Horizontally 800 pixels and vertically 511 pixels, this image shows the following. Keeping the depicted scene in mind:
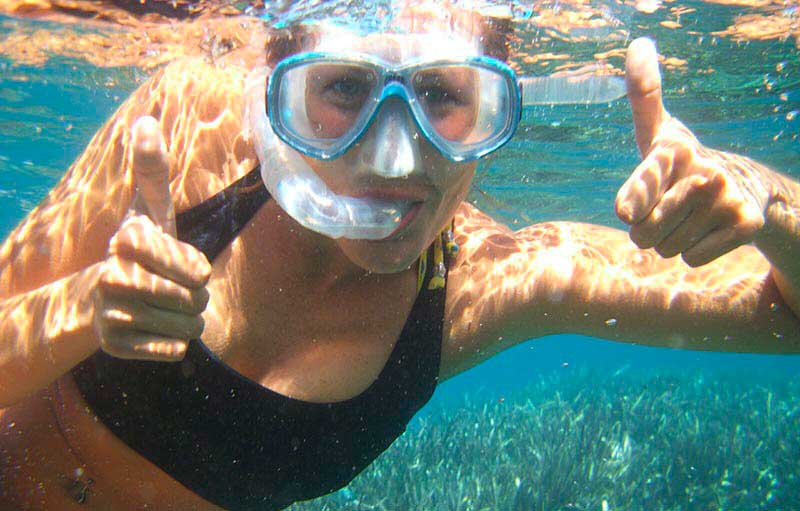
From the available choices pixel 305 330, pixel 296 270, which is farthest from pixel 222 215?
pixel 305 330

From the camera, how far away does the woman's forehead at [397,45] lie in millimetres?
2539

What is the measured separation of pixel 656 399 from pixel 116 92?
1596 centimetres

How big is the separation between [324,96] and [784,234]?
7.96 feet

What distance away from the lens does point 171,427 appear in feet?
8.36

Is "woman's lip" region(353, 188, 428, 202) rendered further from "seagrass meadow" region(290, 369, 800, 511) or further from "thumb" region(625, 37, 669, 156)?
"seagrass meadow" region(290, 369, 800, 511)

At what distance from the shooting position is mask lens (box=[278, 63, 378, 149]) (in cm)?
243

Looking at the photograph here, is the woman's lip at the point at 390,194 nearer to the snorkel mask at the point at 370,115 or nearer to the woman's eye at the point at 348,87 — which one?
the snorkel mask at the point at 370,115

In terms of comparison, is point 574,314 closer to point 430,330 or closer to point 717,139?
point 430,330

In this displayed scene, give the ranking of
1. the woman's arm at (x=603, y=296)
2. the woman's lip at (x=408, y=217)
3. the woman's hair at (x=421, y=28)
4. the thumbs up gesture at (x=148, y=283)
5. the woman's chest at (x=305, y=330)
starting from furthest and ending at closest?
the woman's arm at (x=603, y=296), the woman's hair at (x=421, y=28), the woman's chest at (x=305, y=330), the woman's lip at (x=408, y=217), the thumbs up gesture at (x=148, y=283)

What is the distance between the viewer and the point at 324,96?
8.20ft

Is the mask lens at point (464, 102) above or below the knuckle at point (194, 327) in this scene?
above

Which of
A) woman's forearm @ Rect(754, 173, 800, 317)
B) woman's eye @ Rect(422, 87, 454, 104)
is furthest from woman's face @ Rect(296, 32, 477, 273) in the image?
woman's forearm @ Rect(754, 173, 800, 317)

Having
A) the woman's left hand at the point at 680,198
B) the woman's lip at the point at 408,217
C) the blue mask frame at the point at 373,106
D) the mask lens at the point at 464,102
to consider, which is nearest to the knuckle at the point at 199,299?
the blue mask frame at the point at 373,106

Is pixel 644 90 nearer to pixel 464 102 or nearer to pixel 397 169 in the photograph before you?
pixel 464 102
